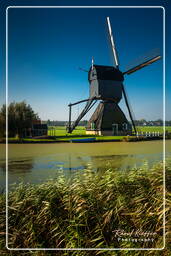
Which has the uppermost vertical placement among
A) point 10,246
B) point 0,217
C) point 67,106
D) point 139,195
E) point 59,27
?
point 59,27

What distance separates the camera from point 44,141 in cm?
1145

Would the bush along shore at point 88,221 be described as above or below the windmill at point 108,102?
below

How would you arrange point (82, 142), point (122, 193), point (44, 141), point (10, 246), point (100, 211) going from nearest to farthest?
1. point (10, 246)
2. point (100, 211)
3. point (122, 193)
4. point (44, 141)
5. point (82, 142)

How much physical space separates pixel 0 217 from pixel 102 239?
132 cm

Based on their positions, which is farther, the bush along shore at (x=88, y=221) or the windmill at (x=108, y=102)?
the windmill at (x=108, y=102)

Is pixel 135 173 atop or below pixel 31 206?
atop

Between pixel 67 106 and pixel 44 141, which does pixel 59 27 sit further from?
pixel 44 141

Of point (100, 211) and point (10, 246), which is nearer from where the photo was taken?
point (10, 246)

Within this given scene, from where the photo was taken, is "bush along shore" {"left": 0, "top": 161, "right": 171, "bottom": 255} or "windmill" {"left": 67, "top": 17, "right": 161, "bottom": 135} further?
"windmill" {"left": 67, "top": 17, "right": 161, "bottom": 135}

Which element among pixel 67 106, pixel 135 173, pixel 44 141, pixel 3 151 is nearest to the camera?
pixel 135 173

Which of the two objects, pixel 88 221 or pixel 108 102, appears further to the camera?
pixel 108 102

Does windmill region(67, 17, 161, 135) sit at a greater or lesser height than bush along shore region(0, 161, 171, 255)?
greater

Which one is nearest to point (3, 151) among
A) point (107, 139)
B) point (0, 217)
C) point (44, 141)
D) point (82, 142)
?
point (44, 141)

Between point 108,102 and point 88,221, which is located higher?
point 108,102
